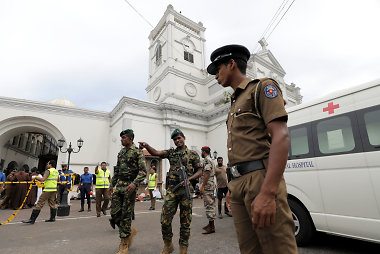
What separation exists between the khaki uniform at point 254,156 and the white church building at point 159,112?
15475 millimetres

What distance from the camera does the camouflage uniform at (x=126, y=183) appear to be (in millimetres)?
3533

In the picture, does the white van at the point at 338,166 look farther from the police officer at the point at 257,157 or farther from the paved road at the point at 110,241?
the police officer at the point at 257,157

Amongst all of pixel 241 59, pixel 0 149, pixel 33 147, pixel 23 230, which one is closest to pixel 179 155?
pixel 241 59

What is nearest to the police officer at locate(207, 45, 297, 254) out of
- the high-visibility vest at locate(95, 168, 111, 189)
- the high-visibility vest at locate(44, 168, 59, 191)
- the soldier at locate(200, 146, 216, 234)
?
the soldier at locate(200, 146, 216, 234)

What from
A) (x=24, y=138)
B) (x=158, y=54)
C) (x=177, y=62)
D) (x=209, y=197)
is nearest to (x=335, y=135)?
(x=209, y=197)

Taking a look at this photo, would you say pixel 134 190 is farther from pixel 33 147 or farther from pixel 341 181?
pixel 33 147

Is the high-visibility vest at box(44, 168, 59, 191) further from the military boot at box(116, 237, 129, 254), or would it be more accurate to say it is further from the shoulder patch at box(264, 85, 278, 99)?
the shoulder patch at box(264, 85, 278, 99)

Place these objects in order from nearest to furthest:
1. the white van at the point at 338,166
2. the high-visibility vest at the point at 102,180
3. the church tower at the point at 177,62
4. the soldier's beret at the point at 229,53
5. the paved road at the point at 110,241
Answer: the soldier's beret at the point at 229,53 → the white van at the point at 338,166 → the paved road at the point at 110,241 → the high-visibility vest at the point at 102,180 → the church tower at the point at 177,62

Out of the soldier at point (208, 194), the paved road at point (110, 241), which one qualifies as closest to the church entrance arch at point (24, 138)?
the paved road at point (110, 241)

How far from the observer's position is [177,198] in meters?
3.40

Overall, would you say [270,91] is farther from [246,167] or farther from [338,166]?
[338,166]

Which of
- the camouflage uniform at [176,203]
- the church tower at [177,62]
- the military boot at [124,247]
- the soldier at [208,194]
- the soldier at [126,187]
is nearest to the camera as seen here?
the camouflage uniform at [176,203]

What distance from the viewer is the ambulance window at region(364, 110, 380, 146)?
2951 millimetres

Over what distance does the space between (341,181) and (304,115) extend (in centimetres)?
134
